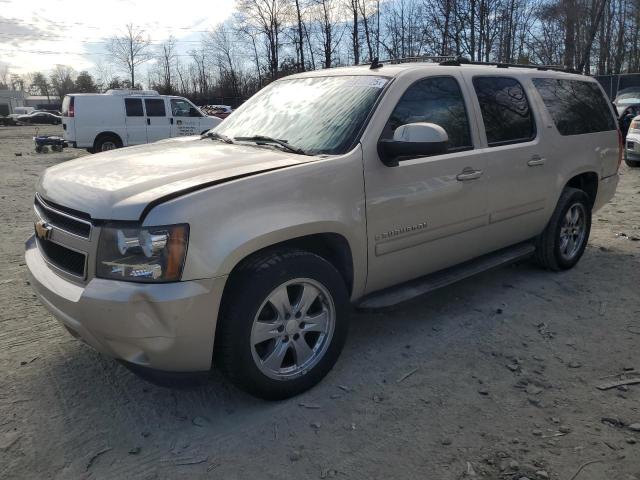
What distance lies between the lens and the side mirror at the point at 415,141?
315cm

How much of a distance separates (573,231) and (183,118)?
15.1 meters

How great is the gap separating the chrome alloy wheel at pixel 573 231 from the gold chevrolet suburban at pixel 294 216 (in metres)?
0.49

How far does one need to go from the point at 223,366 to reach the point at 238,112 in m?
2.40

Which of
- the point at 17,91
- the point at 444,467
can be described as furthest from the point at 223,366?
the point at 17,91

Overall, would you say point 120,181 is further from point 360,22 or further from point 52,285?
point 360,22

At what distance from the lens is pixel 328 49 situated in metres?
47.2

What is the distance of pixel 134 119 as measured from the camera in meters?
17.2

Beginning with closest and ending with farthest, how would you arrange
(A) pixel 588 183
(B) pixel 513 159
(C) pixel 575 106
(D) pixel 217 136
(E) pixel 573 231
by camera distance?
(D) pixel 217 136 → (B) pixel 513 159 → (C) pixel 575 106 → (E) pixel 573 231 → (A) pixel 588 183

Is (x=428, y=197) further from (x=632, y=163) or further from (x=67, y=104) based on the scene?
(x=67, y=104)

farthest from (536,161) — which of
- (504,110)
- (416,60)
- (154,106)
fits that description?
(154,106)

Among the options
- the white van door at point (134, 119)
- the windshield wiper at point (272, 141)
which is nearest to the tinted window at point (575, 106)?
the windshield wiper at point (272, 141)

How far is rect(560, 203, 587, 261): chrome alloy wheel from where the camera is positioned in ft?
16.7

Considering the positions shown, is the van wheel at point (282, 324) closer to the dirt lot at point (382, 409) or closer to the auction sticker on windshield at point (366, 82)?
the dirt lot at point (382, 409)

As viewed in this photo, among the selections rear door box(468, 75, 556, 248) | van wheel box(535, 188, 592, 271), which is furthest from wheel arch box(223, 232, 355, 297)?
van wheel box(535, 188, 592, 271)
